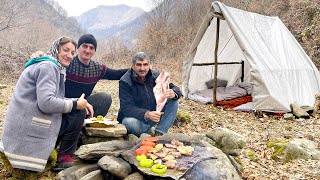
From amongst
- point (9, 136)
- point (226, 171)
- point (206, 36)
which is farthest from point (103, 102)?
point (206, 36)

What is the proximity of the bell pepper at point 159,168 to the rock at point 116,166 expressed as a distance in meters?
0.29

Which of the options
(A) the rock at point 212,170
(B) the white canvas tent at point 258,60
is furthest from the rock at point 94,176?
(B) the white canvas tent at point 258,60

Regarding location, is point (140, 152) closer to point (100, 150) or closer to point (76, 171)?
point (100, 150)

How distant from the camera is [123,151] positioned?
2.95 metres

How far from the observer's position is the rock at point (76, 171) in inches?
112

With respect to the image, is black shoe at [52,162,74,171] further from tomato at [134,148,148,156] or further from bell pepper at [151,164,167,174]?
bell pepper at [151,164,167,174]

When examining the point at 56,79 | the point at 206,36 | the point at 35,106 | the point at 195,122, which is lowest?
the point at 195,122

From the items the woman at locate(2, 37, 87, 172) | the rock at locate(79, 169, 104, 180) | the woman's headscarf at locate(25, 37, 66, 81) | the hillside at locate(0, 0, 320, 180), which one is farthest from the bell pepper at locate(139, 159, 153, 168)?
the woman's headscarf at locate(25, 37, 66, 81)

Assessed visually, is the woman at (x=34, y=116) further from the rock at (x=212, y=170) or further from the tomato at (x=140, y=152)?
the rock at (x=212, y=170)

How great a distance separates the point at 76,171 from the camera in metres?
2.87

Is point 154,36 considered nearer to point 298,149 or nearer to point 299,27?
point 299,27

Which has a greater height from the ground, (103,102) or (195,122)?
(103,102)

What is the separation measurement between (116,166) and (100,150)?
0.41m

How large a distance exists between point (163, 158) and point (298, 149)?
2.10 m
